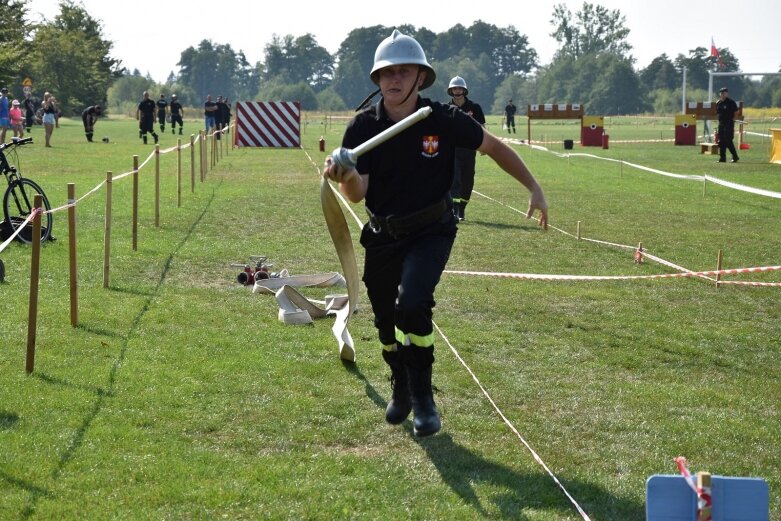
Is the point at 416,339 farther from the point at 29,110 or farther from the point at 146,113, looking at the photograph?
the point at 29,110

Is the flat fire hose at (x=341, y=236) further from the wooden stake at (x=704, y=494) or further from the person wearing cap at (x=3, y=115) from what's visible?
the person wearing cap at (x=3, y=115)

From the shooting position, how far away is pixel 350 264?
22.0 ft

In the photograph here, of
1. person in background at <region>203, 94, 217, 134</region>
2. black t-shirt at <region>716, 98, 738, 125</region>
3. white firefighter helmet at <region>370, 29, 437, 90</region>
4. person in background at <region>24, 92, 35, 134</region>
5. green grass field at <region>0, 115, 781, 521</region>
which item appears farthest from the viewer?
person in background at <region>24, 92, 35, 134</region>

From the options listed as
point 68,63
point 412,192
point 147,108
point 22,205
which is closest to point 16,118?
point 147,108

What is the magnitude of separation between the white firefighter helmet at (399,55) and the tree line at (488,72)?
234 ft

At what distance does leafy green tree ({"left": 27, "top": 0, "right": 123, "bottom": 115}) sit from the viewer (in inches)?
3184

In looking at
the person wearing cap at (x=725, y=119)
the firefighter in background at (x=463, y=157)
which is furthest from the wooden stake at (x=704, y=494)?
the person wearing cap at (x=725, y=119)

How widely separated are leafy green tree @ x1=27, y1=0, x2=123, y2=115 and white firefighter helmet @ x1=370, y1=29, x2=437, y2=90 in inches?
2871

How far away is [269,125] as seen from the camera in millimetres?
43000

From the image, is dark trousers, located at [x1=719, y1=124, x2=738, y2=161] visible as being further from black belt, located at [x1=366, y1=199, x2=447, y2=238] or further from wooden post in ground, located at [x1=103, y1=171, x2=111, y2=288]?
black belt, located at [x1=366, y1=199, x2=447, y2=238]

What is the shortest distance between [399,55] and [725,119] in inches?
1053

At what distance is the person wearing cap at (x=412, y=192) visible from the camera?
5.96 metres

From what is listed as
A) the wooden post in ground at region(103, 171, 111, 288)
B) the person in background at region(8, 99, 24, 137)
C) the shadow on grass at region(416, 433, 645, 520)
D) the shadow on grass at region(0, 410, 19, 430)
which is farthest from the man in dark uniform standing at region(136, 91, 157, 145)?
the shadow on grass at region(416, 433, 645, 520)

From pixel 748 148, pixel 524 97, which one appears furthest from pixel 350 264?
pixel 524 97
